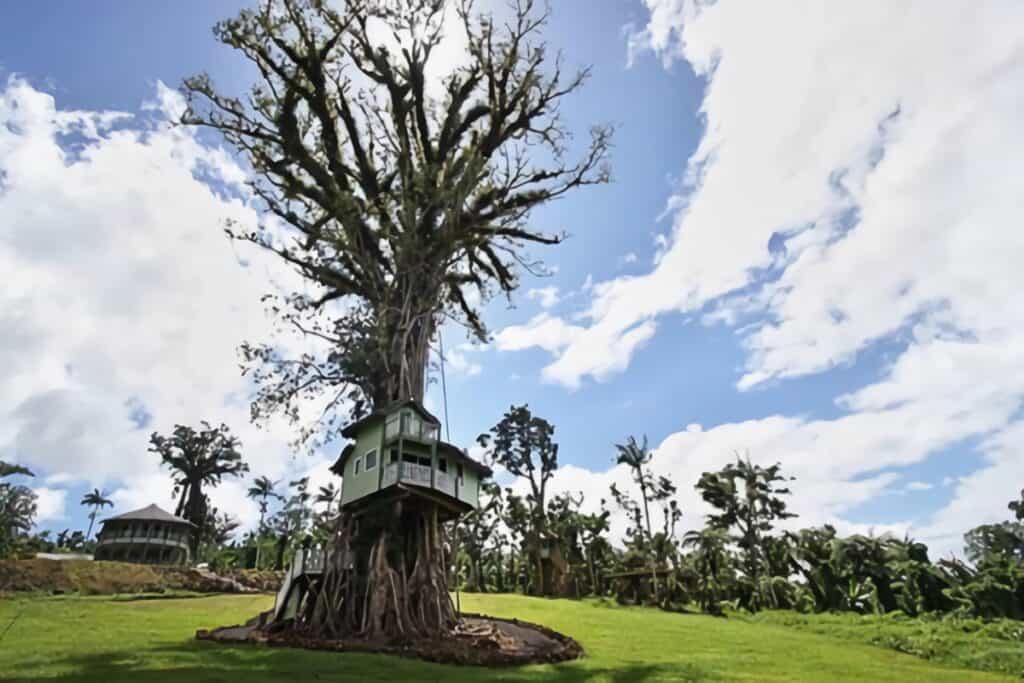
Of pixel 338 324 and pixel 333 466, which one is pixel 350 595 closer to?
pixel 333 466

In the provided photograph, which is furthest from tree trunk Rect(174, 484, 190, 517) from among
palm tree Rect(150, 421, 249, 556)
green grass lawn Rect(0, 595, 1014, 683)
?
green grass lawn Rect(0, 595, 1014, 683)

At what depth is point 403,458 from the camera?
704 inches

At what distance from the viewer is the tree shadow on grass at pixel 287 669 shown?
884 cm

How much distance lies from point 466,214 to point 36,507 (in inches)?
2089

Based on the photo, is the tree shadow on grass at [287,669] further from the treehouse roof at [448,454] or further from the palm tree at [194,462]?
the palm tree at [194,462]

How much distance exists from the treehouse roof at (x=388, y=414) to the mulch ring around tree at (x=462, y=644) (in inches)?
230

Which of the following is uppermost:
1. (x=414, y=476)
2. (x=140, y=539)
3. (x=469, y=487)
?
(x=140, y=539)

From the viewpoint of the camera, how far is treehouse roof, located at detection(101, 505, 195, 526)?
41.7 metres

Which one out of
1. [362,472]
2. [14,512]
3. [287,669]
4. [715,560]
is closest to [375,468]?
[362,472]

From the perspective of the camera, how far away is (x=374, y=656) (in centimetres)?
1276

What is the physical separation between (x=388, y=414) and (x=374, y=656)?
282 inches

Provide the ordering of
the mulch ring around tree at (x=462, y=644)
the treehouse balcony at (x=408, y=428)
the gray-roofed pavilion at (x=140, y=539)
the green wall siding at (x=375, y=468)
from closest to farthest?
the mulch ring around tree at (x=462, y=644)
the green wall siding at (x=375, y=468)
the treehouse balcony at (x=408, y=428)
the gray-roofed pavilion at (x=140, y=539)

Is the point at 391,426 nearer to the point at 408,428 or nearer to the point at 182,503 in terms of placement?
the point at 408,428

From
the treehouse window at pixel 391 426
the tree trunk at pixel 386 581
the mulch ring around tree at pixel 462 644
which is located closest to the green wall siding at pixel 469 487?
the tree trunk at pixel 386 581
